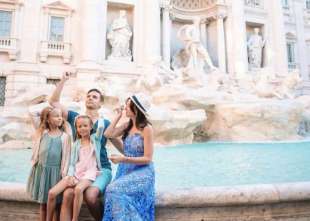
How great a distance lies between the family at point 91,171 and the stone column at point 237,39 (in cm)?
1520

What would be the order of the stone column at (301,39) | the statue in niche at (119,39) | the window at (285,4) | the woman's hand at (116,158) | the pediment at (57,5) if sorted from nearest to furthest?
the woman's hand at (116,158)
the pediment at (57,5)
the statue in niche at (119,39)
the stone column at (301,39)
the window at (285,4)

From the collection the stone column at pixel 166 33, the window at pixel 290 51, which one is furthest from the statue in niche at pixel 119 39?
the window at pixel 290 51

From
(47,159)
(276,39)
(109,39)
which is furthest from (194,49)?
(47,159)

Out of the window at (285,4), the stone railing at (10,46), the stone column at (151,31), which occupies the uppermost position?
the window at (285,4)

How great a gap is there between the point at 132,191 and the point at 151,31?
13.3 m

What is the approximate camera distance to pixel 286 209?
2.29 meters

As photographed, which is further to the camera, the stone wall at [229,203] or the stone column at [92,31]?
the stone column at [92,31]

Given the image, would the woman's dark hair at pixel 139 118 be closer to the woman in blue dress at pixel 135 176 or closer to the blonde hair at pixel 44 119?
the woman in blue dress at pixel 135 176

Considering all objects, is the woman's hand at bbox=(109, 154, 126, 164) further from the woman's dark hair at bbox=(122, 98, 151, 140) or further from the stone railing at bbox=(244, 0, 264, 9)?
the stone railing at bbox=(244, 0, 264, 9)

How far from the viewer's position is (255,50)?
18047 millimetres

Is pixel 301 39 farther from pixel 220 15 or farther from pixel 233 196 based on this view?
pixel 233 196

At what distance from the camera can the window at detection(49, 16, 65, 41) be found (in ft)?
46.7

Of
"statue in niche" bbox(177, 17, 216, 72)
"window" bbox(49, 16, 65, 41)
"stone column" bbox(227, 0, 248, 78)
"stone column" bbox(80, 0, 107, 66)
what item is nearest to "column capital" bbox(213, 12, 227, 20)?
"stone column" bbox(227, 0, 248, 78)

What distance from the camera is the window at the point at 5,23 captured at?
1368 cm
